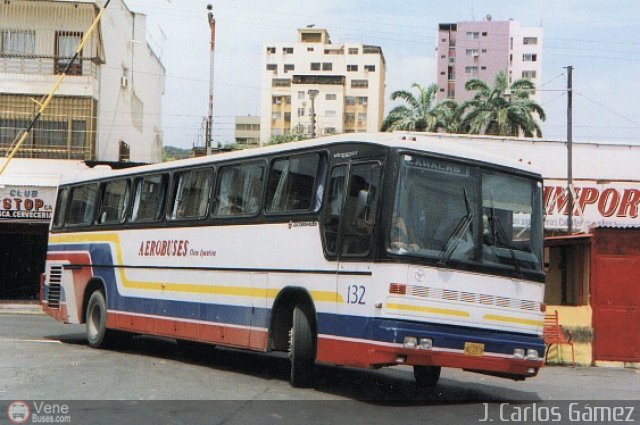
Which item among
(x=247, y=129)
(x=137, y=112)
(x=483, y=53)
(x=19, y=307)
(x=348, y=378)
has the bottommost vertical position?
(x=19, y=307)

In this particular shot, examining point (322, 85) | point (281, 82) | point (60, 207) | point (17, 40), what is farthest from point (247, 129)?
point (60, 207)

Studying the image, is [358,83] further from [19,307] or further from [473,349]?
[473,349]

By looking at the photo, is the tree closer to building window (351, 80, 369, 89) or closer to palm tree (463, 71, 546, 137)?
palm tree (463, 71, 546, 137)

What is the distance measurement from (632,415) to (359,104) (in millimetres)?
116412

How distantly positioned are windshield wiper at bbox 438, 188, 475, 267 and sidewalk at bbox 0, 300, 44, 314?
24.1 m

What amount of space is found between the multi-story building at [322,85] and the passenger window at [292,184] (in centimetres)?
10394

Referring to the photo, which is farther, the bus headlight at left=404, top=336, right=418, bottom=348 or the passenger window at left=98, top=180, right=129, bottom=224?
the passenger window at left=98, top=180, right=129, bottom=224

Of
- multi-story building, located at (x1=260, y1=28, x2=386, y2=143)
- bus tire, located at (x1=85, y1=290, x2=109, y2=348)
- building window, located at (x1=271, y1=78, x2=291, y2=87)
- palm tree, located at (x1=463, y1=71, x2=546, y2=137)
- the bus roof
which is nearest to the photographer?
the bus roof

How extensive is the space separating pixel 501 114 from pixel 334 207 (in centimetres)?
4467

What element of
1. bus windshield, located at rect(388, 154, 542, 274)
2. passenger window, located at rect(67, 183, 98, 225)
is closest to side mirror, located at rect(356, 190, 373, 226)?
bus windshield, located at rect(388, 154, 542, 274)

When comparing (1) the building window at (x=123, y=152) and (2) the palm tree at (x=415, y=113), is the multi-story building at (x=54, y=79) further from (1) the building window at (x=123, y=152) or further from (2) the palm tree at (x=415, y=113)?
(2) the palm tree at (x=415, y=113)

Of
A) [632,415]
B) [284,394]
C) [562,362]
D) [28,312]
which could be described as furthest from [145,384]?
[28,312]

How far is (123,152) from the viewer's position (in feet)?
135

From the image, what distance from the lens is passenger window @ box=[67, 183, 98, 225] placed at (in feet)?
60.4
